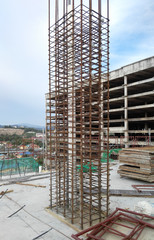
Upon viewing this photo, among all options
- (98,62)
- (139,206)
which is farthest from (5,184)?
(98,62)

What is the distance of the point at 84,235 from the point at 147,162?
7.39m

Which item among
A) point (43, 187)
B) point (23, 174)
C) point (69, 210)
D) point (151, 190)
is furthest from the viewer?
point (23, 174)

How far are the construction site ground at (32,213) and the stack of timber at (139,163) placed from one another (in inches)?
40.7

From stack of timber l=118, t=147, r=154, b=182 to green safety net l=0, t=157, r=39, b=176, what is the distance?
303 inches

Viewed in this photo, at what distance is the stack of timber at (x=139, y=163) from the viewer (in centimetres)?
1235

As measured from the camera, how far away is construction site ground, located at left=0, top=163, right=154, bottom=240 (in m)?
6.47

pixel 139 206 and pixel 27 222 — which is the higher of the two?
pixel 139 206

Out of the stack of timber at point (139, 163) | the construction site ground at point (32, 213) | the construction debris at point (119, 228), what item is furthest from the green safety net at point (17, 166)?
the construction debris at point (119, 228)

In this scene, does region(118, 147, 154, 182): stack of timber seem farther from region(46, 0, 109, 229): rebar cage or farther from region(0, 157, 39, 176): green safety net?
region(0, 157, 39, 176): green safety net

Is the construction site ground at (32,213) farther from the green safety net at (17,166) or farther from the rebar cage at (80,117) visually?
the green safety net at (17,166)

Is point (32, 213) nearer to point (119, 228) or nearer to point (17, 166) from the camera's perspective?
point (119, 228)

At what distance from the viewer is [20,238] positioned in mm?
6246

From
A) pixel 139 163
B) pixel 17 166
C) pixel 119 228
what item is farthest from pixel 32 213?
pixel 17 166

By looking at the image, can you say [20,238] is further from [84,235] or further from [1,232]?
[84,235]
